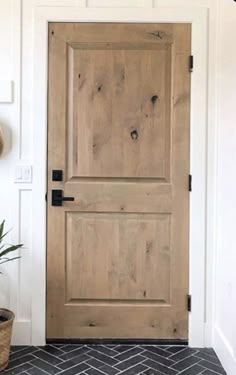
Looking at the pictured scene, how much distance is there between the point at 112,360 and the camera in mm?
2633

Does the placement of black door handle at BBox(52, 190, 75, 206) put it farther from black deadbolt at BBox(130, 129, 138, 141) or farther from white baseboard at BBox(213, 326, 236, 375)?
white baseboard at BBox(213, 326, 236, 375)

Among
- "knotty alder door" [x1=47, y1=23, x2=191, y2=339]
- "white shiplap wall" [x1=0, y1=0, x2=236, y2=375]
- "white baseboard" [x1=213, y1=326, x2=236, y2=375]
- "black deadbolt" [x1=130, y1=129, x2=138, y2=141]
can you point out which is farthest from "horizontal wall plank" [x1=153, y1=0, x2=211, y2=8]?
"white baseboard" [x1=213, y1=326, x2=236, y2=375]

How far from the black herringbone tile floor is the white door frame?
0.43 ft

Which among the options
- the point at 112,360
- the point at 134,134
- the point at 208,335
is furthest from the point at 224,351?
the point at 134,134

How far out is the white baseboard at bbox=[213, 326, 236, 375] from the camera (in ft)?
7.91

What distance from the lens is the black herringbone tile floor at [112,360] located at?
8.19 ft

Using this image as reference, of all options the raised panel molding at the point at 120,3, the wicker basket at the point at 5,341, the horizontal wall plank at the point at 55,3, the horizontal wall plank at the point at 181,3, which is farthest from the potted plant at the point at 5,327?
the horizontal wall plank at the point at 181,3

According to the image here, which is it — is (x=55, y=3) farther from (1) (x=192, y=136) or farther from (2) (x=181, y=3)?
(1) (x=192, y=136)

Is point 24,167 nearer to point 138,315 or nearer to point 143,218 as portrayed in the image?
point 143,218

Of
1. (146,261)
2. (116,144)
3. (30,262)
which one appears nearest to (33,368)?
(30,262)

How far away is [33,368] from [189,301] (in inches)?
41.7

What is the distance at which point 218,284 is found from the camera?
2.76 meters

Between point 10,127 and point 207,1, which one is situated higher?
point 207,1

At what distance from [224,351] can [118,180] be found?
1228 mm
